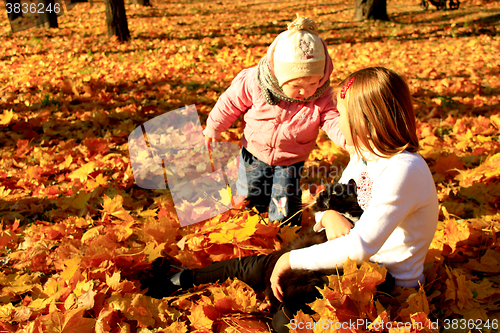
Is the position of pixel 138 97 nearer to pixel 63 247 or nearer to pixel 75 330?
pixel 63 247

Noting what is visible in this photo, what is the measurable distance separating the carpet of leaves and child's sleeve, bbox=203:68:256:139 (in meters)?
0.61

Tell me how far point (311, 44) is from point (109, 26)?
25.1 ft

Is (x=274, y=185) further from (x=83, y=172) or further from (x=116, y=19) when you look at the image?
(x=116, y=19)

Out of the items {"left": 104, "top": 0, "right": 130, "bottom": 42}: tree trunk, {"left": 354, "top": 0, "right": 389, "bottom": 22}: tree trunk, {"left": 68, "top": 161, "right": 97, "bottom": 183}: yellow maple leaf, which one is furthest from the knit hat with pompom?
{"left": 354, "top": 0, "right": 389, "bottom": 22}: tree trunk

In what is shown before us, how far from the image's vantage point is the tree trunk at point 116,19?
306 inches

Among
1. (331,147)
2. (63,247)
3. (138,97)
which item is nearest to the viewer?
(63,247)

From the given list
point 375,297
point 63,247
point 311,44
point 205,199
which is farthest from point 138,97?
point 375,297

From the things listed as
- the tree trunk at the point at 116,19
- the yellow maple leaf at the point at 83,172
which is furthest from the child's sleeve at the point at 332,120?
the tree trunk at the point at 116,19

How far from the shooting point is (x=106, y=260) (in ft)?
6.07

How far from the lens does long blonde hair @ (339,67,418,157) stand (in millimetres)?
1262

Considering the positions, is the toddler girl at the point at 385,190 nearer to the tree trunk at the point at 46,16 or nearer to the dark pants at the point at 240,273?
the dark pants at the point at 240,273

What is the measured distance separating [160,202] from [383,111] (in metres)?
1.81

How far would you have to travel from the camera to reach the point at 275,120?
2076 millimetres

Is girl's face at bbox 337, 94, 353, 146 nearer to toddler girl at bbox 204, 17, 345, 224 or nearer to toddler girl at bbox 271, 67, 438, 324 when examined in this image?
toddler girl at bbox 271, 67, 438, 324
